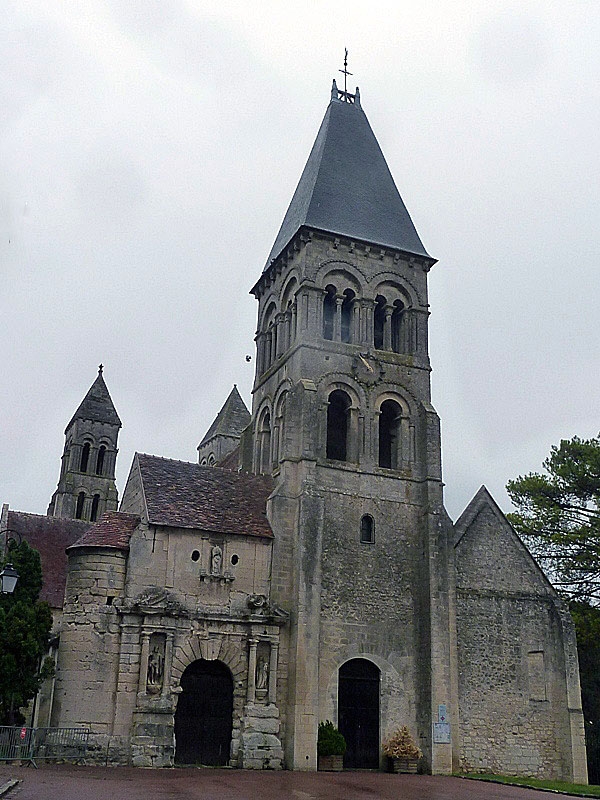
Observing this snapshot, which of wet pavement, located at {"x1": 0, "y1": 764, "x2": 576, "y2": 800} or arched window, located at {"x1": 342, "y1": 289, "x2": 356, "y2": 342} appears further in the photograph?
arched window, located at {"x1": 342, "y1": 289, "x2": 356, "y2": 342}

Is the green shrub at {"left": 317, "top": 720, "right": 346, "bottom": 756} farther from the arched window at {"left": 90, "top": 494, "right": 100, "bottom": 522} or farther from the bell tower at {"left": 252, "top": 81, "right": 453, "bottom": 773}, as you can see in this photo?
the arched window at {"left": 90, "top": 494, "right": 100, "bottom": 522}

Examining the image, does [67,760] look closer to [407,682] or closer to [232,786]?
[232,786]

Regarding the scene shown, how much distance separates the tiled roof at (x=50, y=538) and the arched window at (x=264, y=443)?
892 cm

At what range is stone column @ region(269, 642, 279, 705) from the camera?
2450 cm

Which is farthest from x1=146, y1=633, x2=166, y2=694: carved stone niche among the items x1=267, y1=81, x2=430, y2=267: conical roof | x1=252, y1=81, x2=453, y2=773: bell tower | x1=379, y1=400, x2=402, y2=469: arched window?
x1=267, y1=81, x2=430, y2=267: conical roof

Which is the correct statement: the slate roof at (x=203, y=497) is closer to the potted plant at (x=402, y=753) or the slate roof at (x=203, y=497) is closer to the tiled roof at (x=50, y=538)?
the potted plant at (x=402, y=753)

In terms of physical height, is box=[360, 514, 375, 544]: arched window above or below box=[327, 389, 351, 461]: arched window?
below

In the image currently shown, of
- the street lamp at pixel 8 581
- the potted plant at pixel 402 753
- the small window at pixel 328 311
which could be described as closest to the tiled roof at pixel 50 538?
the potted plant at pixel 402 753

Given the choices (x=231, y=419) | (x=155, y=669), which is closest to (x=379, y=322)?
(x=155, y=669)

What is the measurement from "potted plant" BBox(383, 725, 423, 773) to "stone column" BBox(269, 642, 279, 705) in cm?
385

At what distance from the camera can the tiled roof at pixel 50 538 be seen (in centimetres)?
3189

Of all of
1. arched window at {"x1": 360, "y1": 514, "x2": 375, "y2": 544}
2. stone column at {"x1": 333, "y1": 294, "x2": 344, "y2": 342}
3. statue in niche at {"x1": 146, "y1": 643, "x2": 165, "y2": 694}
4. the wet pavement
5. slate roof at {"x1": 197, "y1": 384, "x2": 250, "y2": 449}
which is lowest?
the wet pavement

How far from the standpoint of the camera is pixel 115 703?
74.7 feet

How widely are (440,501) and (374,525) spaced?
2549 mm
